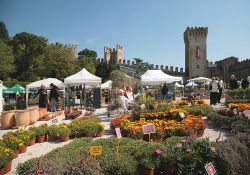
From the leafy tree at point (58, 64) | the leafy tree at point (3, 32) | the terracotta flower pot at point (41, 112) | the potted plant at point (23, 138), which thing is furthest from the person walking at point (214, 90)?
the leafy tree at point (3, 32)

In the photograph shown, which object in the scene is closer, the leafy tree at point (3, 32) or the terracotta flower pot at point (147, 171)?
the terracotta flower pot at point (147, 171)

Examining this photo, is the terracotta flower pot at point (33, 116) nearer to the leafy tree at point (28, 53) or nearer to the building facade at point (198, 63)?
the leafy tree at point (28, 53)

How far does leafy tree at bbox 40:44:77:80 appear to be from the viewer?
159 ft

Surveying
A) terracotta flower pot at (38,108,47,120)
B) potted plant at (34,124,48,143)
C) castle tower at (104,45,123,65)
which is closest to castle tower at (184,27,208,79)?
castle tower at (104,45,123,65)

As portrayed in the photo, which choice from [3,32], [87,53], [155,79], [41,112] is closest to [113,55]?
[87,53]

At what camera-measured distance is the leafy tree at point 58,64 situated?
4841cm

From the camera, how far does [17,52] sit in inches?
2085

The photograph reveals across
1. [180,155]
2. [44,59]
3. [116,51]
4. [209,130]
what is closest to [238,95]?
[209,130]

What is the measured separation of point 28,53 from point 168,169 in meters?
51.3

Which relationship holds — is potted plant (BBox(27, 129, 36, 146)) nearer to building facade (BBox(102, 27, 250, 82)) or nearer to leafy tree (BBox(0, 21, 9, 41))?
building facade (BBox(102, 27, 250, 82))

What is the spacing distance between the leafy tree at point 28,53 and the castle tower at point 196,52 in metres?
32.6

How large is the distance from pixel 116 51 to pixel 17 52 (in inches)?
1139

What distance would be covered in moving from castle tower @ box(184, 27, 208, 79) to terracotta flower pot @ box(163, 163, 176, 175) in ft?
206

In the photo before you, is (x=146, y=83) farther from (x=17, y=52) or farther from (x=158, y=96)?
(x=17, y=52)
